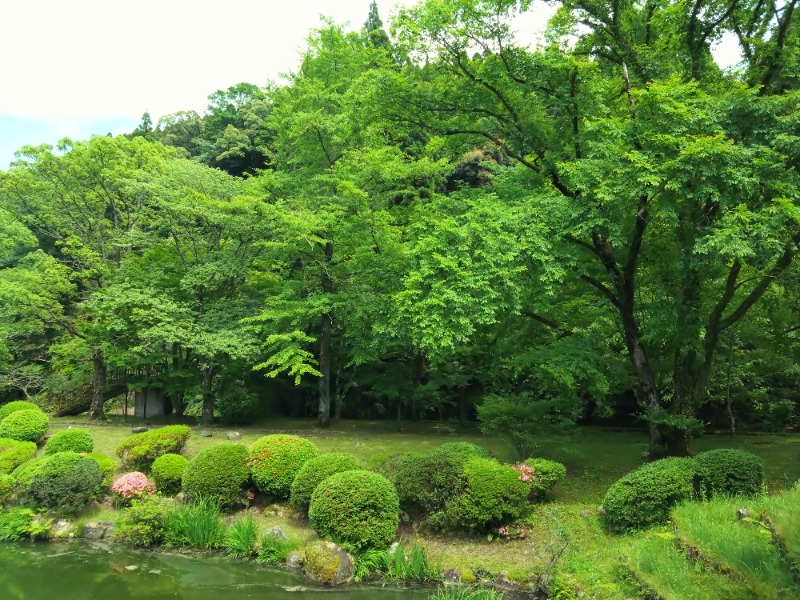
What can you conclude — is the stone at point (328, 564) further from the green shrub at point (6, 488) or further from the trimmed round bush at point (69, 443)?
the trimmed round bush at point (69, 443)

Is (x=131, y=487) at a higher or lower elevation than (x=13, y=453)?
lower

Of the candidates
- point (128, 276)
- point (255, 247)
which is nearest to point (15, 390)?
point (128, 276)

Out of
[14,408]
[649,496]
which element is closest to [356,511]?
[649,496]

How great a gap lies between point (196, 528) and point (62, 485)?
126 inches

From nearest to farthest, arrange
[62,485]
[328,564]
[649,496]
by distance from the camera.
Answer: [649,496]
[328,564]
[62,485]

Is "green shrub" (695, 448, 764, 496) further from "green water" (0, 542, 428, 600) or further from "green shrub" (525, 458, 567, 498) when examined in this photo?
"green water" (0, 542, 428, 600)

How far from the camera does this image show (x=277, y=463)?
9719 mm

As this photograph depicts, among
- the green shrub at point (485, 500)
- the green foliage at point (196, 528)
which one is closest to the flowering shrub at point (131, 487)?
the green foliage at point (196, 528)

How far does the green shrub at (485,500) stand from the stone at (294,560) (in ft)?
7.36

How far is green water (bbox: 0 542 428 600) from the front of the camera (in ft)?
23.7

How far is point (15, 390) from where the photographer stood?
20.8 meters

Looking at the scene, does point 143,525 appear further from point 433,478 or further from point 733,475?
point 733,475

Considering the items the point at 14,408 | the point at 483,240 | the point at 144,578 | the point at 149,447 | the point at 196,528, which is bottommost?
the point at 144,578


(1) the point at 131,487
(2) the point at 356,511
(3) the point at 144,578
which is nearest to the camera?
(3) the point at 144,578
